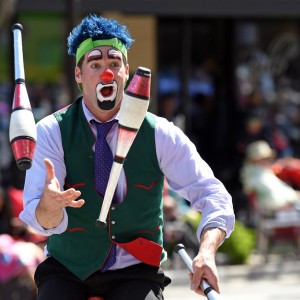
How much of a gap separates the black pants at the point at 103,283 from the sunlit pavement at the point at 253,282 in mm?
6643

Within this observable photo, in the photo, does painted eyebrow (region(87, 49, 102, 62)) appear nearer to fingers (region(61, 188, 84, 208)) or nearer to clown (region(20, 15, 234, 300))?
clown (region(20, 15, 234, 300))

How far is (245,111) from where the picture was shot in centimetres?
1590

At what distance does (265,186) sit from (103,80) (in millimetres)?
8437

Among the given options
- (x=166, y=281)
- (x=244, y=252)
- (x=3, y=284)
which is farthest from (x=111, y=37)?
(x=244, y=252)

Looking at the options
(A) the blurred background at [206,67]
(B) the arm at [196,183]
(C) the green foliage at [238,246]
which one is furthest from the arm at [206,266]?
(A) the blurred background at [206,67]

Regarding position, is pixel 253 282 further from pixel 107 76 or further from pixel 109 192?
pixel 109 192

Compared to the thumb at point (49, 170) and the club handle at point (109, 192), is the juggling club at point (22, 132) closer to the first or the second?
the thumb at point (49, 170)

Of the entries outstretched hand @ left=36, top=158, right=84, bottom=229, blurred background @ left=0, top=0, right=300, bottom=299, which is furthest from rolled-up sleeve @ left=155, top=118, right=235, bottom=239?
blurred background @ left=0, top=0, right=300, bottom=299

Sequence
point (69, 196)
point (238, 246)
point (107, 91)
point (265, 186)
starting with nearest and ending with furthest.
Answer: point (69, 196)
point (107, 91)
point (238, 246)
point (265, 186)

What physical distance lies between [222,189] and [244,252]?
824 cm

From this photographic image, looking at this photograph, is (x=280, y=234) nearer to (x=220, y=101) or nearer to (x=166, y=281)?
(x=220, y=101)

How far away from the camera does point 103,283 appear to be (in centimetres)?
382


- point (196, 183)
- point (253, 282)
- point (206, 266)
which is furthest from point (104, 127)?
point (253, 282)

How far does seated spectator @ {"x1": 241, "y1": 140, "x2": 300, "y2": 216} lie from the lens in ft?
39.6
